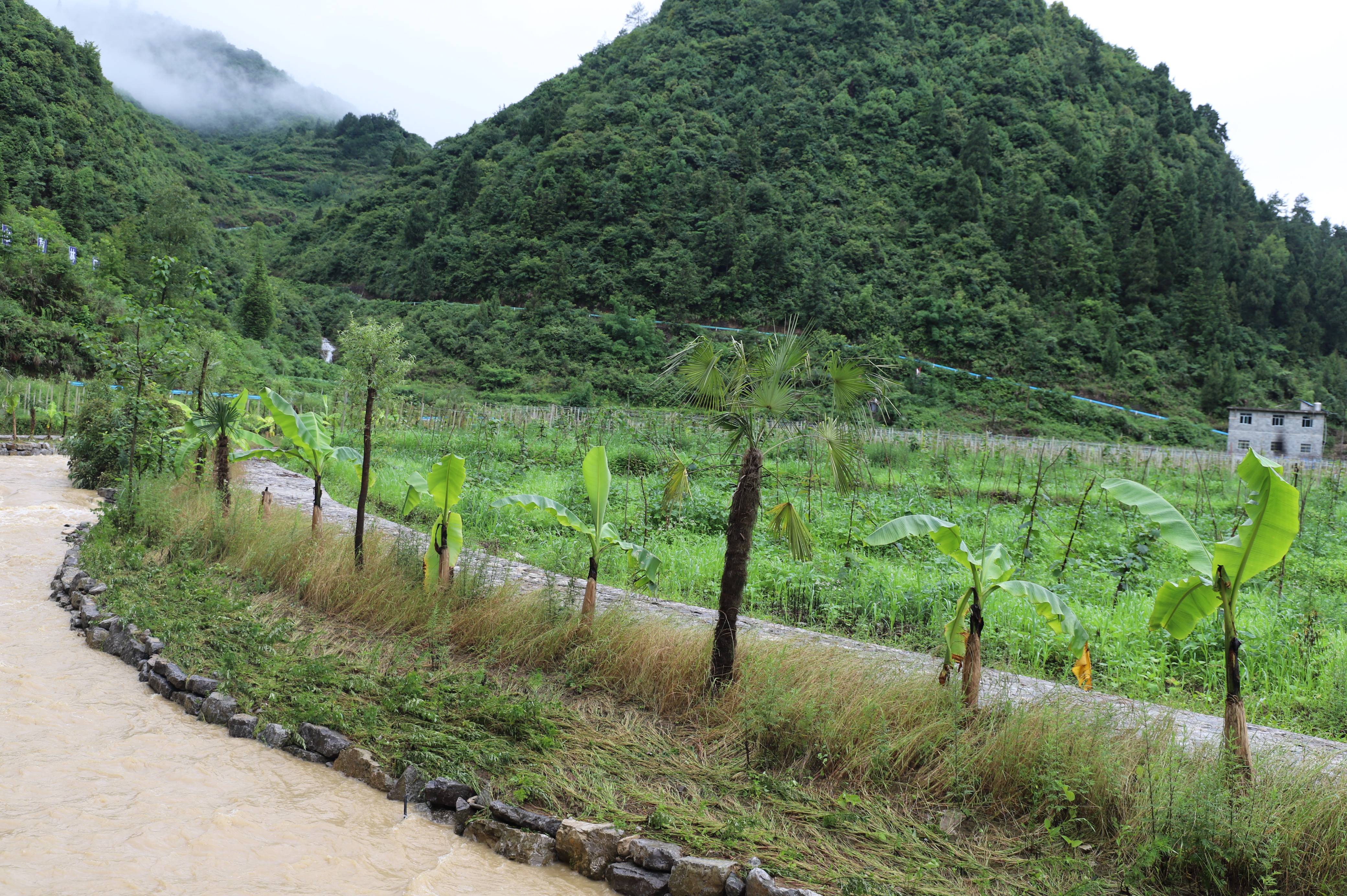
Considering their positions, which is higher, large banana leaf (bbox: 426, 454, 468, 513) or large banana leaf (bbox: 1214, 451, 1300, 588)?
large banana leaf (bbox: 1214, 451, 1300, 588)

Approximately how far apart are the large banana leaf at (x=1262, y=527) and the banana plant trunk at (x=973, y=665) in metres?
1.20

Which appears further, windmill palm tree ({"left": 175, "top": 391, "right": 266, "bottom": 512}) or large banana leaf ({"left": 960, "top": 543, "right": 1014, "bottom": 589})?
windmill palm tree ({"left": 175, "top": 391, "right": 266, "bottom": 512})

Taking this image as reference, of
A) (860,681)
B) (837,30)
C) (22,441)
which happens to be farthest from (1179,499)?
(837,30)

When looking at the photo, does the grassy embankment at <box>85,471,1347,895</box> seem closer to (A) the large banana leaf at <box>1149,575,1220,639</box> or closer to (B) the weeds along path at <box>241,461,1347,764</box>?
(B) the weeds along path at <box>241,461,1347,764</box>

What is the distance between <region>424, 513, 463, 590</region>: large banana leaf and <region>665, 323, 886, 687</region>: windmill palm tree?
2343mm

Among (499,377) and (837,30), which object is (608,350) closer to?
(499,377)

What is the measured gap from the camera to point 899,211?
203ft

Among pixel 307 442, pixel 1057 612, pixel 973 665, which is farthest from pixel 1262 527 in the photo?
pixel 307 442

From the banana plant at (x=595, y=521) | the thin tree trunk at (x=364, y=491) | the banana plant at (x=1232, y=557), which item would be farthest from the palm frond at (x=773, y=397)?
the thin tree trunk at (x=364, y=491)

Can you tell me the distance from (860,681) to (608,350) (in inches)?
1736

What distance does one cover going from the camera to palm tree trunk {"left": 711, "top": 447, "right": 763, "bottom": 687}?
4.46 metres

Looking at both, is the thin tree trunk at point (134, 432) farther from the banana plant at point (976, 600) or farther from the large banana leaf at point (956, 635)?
the large banana leaf at point (956, 635)

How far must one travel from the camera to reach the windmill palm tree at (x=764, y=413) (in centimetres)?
448

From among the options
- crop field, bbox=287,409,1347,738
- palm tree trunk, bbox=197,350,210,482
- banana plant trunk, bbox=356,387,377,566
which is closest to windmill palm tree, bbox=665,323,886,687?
crop field, bbox=287,409,1347,738
